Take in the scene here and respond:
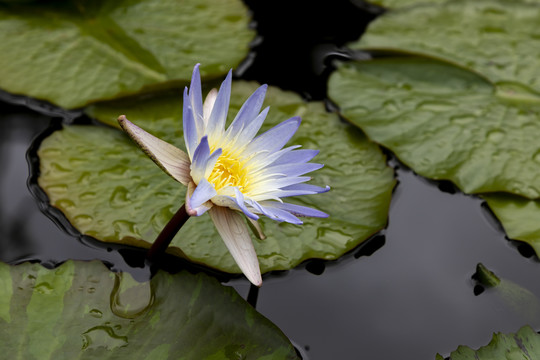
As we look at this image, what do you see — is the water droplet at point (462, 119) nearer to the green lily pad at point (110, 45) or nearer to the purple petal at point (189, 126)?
the green lily pad at point (110, 45)

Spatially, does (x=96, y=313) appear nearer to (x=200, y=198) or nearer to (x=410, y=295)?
(x=200, y=198)

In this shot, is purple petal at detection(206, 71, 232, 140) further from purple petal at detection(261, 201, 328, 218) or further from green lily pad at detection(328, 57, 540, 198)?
green lily pad at detection(328, 57, 540, 198)

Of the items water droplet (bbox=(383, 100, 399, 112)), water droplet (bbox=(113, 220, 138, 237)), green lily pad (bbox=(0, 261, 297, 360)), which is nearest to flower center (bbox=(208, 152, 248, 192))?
green lily pad (bbox=(0, 261, 297, 360))

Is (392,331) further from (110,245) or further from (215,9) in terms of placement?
(215,9)

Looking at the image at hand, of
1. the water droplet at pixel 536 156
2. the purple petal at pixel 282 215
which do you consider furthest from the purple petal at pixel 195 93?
the water droplet at pixel 536 156

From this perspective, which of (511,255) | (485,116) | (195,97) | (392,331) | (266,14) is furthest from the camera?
(266,14)

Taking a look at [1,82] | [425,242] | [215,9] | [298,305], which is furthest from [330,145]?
[1,82]
